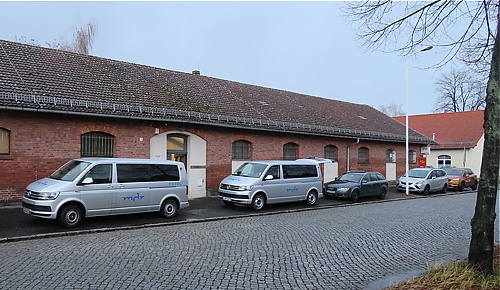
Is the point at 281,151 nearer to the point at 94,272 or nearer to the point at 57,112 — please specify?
the point at 57,112

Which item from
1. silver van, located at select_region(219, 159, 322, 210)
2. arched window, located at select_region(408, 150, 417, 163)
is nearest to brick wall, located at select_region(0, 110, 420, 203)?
silver van, located at select_region(219, 159, 322, 210)

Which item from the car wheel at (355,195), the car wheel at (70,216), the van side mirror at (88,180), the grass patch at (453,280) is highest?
the van side mirror at (88,180)

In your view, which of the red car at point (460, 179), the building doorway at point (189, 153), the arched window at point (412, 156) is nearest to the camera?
the building doorway at point (189, 153)

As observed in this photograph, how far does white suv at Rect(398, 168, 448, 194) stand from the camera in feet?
80.6

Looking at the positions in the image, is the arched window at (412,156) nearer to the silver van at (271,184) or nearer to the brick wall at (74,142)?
the brick wall at (74,142)

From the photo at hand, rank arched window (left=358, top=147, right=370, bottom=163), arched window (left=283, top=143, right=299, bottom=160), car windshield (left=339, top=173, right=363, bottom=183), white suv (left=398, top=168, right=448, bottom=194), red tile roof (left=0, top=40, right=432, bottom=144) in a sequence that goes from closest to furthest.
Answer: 1. red tile roof (left=0, top=40, right=432, bottom=144)
2. car windshield (left=339, top=173, right=363, bottom=183)
3. arched window (left=283, top=143, right=299, bottom=160)
4. white suv (left=398, top=168, right=448, bottom=194)
5. arched window (left=358, top=147, right=370, bottom=163)

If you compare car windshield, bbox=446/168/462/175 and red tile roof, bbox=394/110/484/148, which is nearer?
car windshield, bbox=446/168/462/175

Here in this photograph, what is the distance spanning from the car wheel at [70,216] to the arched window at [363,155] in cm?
2019

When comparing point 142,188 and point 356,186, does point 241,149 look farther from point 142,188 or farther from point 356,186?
point 142,188

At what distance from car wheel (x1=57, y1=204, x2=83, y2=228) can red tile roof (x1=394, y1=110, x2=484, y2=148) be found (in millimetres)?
34918

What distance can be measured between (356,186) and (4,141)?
14.6 metres

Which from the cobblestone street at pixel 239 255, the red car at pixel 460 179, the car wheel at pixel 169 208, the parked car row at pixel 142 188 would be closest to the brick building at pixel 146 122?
the parked car row at pixel 142 188

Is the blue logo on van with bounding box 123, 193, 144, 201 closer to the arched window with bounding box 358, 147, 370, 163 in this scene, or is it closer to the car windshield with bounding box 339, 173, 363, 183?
the car windshield with bounding box 339, 173, 363, 183

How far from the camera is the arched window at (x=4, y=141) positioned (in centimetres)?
1362
